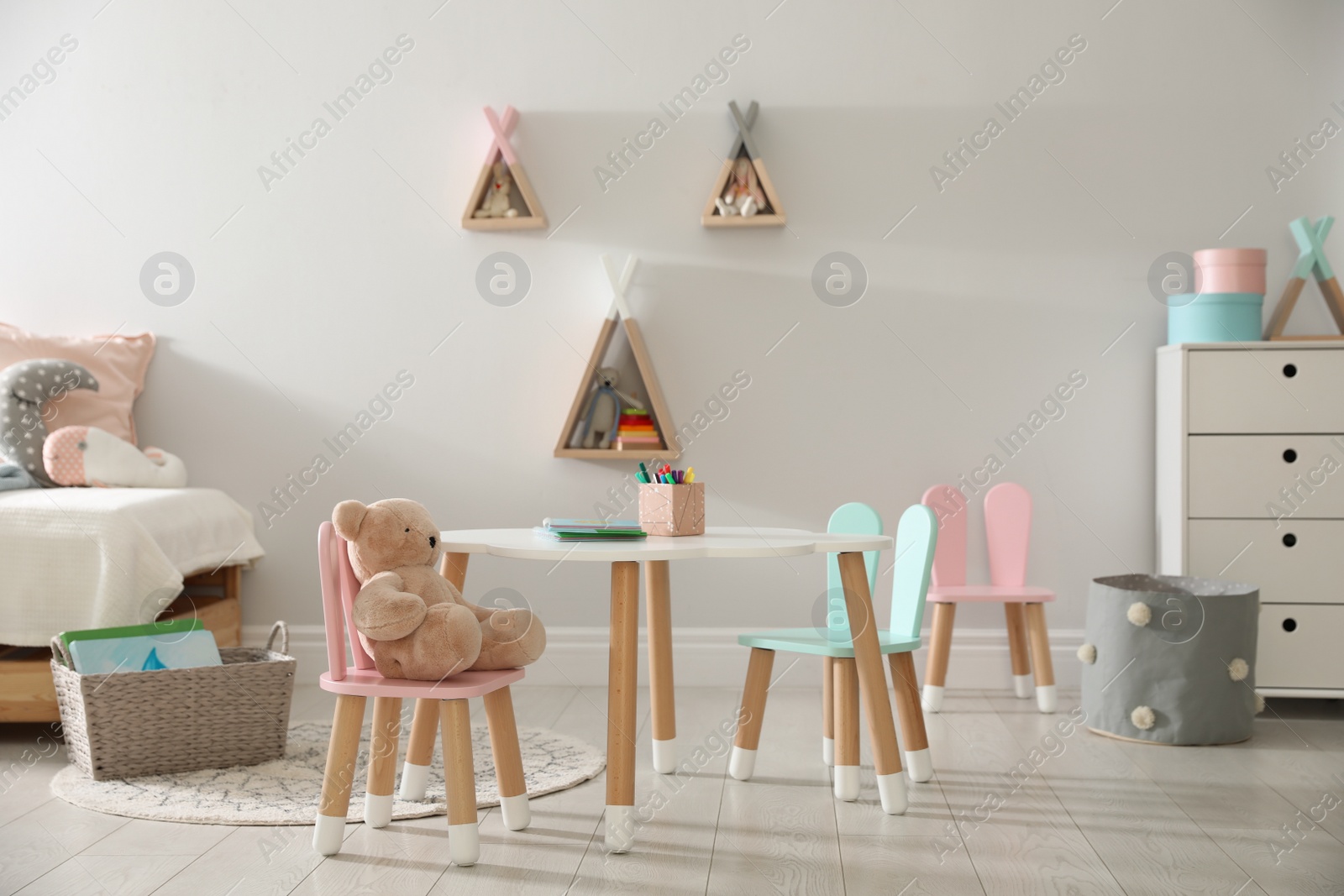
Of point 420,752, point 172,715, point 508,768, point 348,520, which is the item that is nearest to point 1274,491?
point 508,768

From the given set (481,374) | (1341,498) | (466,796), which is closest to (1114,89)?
(1341,498)

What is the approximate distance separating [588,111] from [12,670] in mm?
2081

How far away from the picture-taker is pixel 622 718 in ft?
5.90

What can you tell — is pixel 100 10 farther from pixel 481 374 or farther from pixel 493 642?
pixel 493 642

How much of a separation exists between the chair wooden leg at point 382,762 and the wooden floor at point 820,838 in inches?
1.5

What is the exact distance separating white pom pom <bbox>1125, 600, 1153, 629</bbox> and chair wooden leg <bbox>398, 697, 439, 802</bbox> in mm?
1617

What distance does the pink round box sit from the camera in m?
2.88

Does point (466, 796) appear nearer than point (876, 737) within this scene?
Yes

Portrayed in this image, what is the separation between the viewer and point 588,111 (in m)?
3.15

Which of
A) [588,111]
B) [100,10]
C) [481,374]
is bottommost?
[481,374]

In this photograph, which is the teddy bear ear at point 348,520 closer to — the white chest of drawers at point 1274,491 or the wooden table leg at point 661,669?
the wooden table leg at point 661,669

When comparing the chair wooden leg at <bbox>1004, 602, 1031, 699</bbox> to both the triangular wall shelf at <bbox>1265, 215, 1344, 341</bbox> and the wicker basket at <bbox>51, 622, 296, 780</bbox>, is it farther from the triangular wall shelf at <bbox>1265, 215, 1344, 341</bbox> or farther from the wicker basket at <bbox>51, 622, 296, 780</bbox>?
the wicker basket at <bbox>51, 622, 296, 780</bbox>

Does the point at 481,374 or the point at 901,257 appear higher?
the point at 901,257

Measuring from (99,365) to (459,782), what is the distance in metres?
2.06
